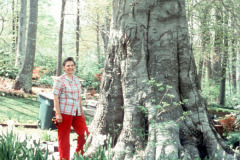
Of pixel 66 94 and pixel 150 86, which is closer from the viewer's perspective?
pixel 150 86

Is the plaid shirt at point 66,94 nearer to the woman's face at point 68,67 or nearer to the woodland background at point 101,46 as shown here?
the woman's face at point 68,67

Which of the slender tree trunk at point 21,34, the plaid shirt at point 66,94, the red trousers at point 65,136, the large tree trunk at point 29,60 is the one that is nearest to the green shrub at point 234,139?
the red trousers at point 65,136

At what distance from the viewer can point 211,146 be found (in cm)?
392

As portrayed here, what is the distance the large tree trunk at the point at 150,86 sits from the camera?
3.83 meters

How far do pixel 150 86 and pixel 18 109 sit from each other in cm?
658

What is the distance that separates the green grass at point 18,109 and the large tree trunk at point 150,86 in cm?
423

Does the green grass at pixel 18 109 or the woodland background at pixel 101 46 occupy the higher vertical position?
the woodland background at pixel 101 46

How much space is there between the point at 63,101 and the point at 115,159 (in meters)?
1.15

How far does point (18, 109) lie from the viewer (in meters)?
9.20

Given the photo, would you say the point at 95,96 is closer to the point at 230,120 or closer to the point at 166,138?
the point at 230,120

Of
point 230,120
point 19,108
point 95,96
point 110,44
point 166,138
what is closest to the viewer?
point 166,138

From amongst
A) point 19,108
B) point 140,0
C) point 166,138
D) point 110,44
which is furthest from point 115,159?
point 19,108

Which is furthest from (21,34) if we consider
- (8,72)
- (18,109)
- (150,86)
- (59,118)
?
(150,86)

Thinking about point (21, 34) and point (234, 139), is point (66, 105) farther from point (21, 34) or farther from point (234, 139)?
point (21, 34)
